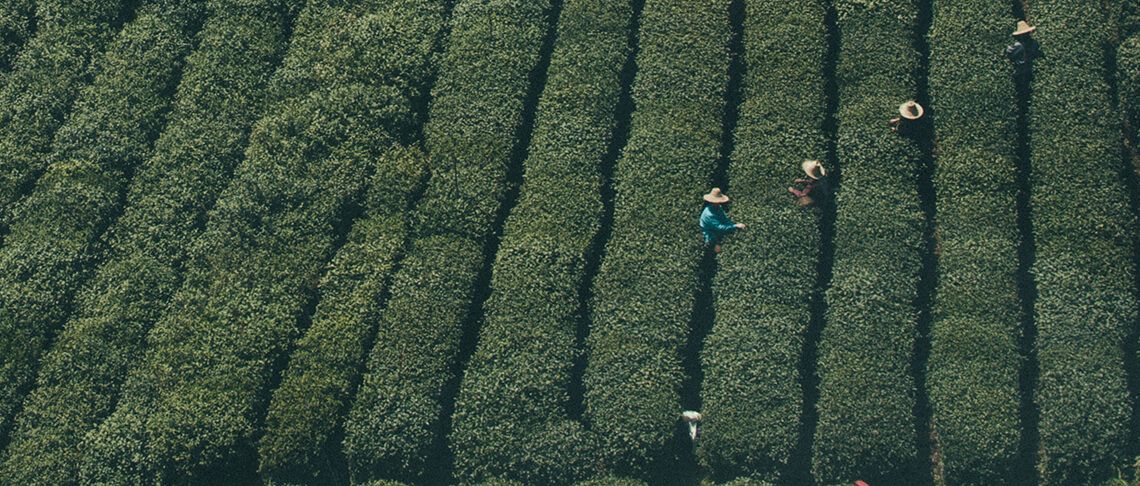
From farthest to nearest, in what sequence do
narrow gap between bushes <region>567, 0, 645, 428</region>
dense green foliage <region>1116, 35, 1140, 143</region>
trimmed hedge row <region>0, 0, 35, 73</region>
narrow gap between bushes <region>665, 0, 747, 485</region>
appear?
trimmed hedge row <region>0, 0, 35, 73</region>
dense green foliage <region>1116, 35, 1140, 143</region>
narrow gap between bushes <region>567, 0, 645, 428</region>
narrow gap between bushes <region>665, 0, 747, 485</region>

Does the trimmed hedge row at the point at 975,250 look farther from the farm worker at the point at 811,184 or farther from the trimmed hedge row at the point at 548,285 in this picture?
the trimmed hedge row at the point at 548,285

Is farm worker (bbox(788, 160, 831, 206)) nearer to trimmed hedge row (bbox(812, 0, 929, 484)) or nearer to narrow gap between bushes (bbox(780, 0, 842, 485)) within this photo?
narrow gap between bushes (bbox(780, 0, 842, 485))

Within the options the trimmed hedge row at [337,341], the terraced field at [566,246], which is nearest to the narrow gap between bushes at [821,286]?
the terraced field at [566,246]

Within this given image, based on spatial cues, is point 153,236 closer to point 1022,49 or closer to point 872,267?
point 872,267

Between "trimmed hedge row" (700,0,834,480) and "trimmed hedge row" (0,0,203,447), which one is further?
"trimmed hedge row" (0,0,203,447)

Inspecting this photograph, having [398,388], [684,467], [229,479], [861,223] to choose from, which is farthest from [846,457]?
[229,479]

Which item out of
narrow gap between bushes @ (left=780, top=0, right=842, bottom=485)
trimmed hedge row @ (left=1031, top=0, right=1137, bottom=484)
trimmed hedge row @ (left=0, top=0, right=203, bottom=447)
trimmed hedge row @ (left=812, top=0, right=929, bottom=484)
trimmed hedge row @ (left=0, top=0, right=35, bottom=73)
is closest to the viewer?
trimmed hedge row @ (left=1031, top=0, right=1137, bottom=484)

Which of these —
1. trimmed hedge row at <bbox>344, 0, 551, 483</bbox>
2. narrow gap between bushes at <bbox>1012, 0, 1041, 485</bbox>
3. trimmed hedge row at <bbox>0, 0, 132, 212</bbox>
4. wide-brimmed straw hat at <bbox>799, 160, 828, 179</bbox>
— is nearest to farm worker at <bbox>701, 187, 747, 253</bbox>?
wide-brimmed straw hat at <bbox>799, 160, 828, 179</bbox>
